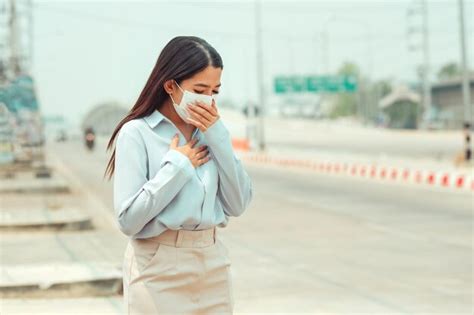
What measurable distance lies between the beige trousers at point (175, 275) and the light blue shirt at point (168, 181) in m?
0.05

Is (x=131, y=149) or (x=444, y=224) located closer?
(x=131, y=149)

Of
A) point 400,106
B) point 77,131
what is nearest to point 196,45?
point 400,106

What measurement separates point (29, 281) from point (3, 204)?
13.2m

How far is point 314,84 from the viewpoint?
101 meters

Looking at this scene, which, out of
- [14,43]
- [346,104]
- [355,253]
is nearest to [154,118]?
[355,253]

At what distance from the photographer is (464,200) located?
23031mm

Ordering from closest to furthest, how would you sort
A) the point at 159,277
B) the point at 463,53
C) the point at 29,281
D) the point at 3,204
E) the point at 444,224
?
the point at 159,277, the point at 29,281, the point at 444,224, the point at 3,204, the point at 463,53

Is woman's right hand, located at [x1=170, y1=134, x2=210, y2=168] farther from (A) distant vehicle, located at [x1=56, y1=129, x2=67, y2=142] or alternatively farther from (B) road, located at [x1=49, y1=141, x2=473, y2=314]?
(A) distant vehicle, located at [x1=56, y1=129, x2=67, y2=142]

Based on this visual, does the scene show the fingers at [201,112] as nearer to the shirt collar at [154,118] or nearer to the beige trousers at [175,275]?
the shirt collar at [154,118]

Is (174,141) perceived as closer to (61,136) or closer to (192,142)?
(192,142)

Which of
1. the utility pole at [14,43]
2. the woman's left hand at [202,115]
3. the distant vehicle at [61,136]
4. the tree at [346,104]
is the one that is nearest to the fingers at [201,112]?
the woman's left hand at [202,115]

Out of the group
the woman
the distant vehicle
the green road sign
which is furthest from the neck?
the distant vehicle

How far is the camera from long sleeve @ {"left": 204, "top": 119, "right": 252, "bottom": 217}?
3.81 metres

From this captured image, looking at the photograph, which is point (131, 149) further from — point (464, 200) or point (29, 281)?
point (464, 200)
